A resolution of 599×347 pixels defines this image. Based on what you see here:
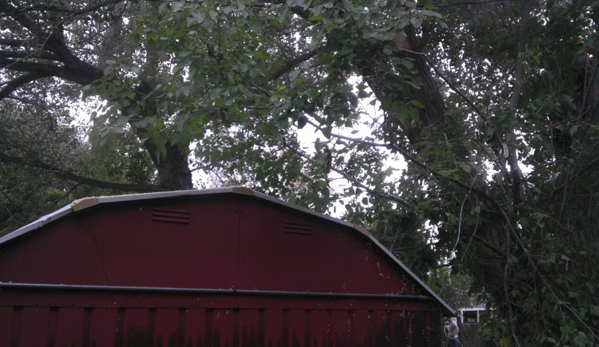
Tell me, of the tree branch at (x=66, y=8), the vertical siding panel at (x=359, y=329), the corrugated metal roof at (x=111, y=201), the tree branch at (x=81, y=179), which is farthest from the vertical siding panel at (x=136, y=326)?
Result: the tree branch at (x=81, y=179)

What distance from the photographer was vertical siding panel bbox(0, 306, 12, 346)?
13.7 feet

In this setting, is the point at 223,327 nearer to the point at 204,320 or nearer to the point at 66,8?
the point at 204,320

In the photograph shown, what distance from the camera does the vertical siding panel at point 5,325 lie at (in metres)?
4.19

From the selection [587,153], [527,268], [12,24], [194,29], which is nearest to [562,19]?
[587,153]

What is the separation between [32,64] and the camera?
10.8m

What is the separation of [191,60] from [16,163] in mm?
6952

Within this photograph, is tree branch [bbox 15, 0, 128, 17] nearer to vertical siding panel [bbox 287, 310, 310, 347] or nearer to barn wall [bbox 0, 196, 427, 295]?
barn wall [bbox 0, 196, 427, 295]

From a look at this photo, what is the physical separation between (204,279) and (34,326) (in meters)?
1.30

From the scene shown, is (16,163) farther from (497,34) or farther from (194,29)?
(497,34)

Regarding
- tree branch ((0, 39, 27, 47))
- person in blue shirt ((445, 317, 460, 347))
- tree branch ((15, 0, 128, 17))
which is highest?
tree branch ((15, 0, 128, 17))

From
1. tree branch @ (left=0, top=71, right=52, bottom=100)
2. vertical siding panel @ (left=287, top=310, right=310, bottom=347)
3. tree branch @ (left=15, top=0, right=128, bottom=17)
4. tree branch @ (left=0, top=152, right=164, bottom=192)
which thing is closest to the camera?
vertical siding panel @ (left=287, top=310, right=310, bottom=347)

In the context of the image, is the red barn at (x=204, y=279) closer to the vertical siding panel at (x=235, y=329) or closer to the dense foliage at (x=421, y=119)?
the vertical siding panel at (x=235, y=329)

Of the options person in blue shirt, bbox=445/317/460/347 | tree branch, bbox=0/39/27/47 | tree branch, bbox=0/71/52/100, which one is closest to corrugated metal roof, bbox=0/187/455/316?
tree branch, bbox=0/39/27/47

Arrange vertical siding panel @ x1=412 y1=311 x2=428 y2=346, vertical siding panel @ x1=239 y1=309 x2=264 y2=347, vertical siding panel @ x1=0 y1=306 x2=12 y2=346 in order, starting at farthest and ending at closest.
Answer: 1. vertical siding panel @ x1=412 y1=311 x2=428 y2=346
2. vertical siding panel @ x1=239 y1=309 x2=264 y2=347
3. vertical siding panel @ x1=0 y1=306 x2=12 y2=346
